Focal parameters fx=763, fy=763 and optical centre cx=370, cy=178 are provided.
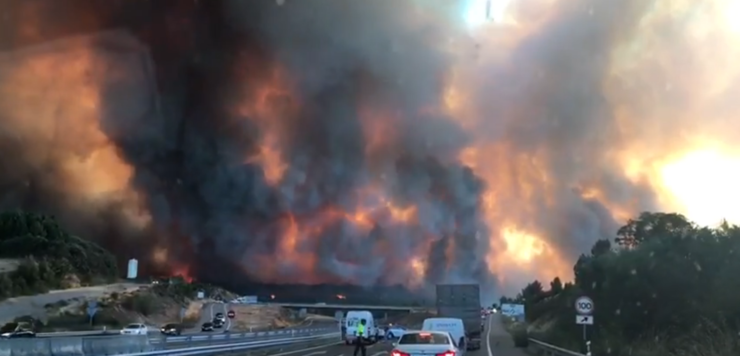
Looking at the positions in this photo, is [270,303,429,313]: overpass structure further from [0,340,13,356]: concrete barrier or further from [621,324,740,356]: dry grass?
[0,340,13,356]: concrete barrier

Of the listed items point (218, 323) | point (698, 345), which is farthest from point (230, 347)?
point (218, 323)

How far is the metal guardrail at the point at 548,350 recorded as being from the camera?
32688 millimetres

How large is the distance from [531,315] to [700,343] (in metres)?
84.1

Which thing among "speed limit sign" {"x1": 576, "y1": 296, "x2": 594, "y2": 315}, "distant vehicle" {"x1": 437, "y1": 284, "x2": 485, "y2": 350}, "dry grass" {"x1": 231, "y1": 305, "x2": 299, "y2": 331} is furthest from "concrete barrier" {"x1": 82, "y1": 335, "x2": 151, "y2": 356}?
"dry grass" {"x1": 231, "y1": 305, "x2": 299, "y2": 331}

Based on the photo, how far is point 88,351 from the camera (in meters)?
26.3

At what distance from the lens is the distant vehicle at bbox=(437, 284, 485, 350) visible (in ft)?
171

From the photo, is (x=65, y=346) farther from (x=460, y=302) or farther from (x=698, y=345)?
(x=460, y=302)

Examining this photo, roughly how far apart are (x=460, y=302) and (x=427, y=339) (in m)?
30.5

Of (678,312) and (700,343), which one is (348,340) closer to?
(678,312)

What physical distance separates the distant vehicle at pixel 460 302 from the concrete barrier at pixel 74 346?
2717 cm

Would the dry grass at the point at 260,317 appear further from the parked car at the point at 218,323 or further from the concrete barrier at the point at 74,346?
the concrete barrier at the point at 74,346

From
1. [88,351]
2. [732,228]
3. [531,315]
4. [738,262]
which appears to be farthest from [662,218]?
[88,351]

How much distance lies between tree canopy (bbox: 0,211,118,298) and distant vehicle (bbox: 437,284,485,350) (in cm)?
5145

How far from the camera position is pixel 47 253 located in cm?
10212
